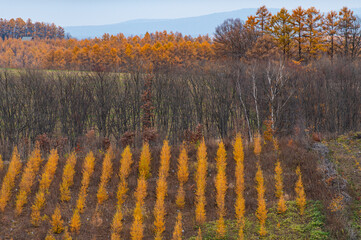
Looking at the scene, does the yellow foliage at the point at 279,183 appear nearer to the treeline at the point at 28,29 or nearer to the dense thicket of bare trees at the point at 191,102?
the dense thicket of bare trees at the point at 191,102

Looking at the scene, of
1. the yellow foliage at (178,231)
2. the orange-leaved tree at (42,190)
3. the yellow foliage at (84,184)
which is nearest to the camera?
the yellow foliage at (178,231)

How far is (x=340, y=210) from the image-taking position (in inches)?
448

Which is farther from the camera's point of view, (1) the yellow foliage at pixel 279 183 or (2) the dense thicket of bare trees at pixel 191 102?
(2) the dense thicket of bare trees at pixel 191 102

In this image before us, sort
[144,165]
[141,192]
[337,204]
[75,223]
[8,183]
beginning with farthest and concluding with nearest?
[144,165], [8,183], [141,192], [337,204], [75,223]

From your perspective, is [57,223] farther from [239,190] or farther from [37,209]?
[239,190]

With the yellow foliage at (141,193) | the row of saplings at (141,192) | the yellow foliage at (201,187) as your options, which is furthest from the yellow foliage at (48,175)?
the yellow foliage at (201,187)

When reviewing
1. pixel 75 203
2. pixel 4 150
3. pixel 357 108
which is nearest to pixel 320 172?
pixel 75 203

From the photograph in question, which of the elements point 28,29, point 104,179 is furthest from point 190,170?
point 28,29

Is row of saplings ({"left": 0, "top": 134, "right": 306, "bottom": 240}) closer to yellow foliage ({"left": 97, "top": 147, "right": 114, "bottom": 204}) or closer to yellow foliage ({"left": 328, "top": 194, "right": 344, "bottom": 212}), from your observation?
yellow foliage ({"left": 97, "top": 147, "right": 114, "bottom": 204})

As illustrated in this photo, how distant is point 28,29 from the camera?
7657 inches

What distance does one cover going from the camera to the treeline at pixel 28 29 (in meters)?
189

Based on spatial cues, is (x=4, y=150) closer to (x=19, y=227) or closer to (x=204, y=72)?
(x=19, y=227)

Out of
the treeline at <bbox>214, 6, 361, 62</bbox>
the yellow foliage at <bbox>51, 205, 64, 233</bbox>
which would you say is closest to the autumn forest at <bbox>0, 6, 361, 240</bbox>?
the yellow foliage at <bbox>51, 205, 64, 233</bbox>

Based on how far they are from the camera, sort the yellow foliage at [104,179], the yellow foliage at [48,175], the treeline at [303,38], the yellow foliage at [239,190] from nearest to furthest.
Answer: the yellow foliage at [239,190] → the yellow foliage at [104,179] → the yellow foliage at [48,175] → the treeline at [303,38]
